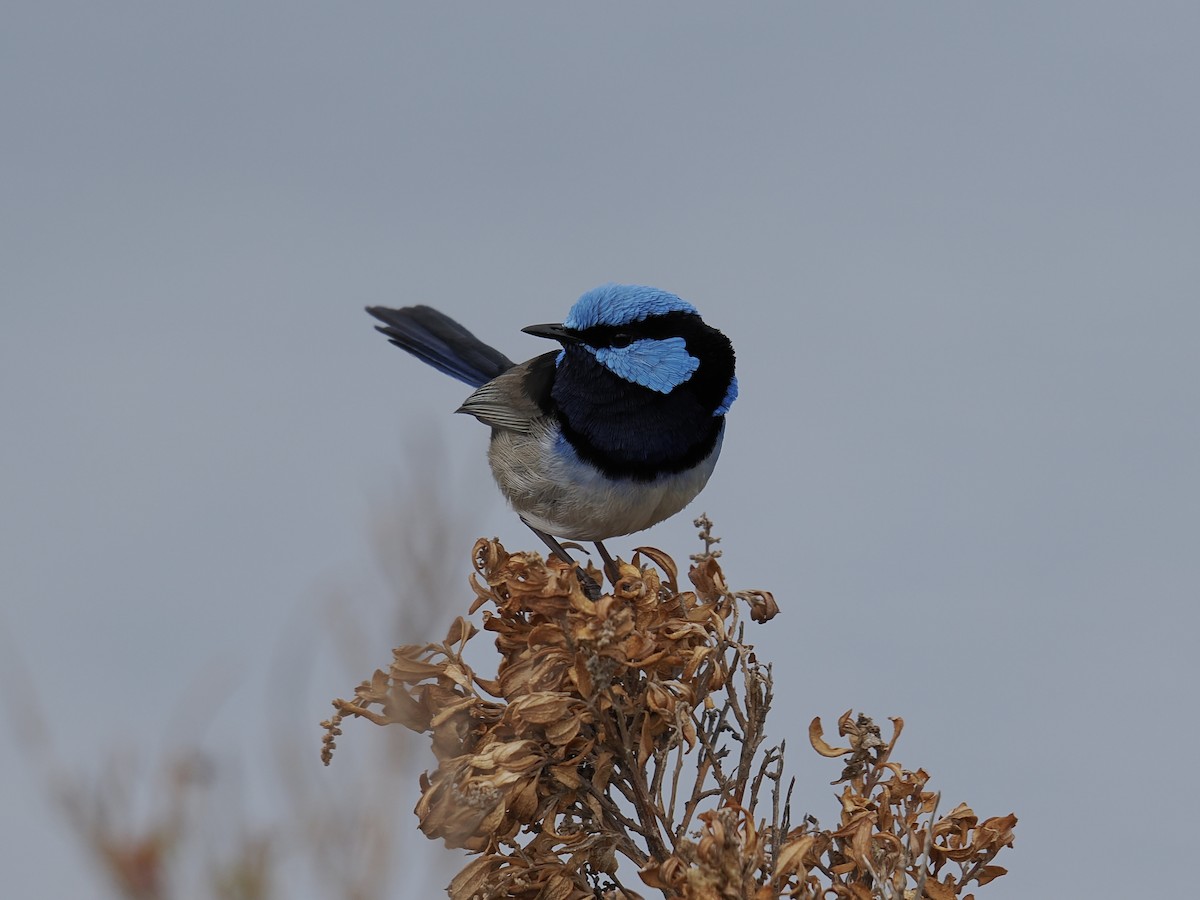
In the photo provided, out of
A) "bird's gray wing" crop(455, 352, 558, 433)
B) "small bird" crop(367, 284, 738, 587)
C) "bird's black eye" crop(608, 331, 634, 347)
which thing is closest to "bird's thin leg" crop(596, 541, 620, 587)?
"small bird" crop(367, 284, 738, 587)

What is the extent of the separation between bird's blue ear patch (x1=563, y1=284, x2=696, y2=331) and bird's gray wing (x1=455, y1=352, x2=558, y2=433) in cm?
33

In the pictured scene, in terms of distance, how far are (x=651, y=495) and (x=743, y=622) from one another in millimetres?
1321

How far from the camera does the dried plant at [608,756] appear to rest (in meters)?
2.54

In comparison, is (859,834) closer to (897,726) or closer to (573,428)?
(897,726)

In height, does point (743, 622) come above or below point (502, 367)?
below

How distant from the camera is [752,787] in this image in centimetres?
253

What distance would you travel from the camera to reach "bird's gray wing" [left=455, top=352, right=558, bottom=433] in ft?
14.5

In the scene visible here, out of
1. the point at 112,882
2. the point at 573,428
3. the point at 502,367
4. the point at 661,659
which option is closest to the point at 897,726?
the point at 661,659

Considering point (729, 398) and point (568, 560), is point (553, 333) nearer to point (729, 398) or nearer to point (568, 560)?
point (729, 398)

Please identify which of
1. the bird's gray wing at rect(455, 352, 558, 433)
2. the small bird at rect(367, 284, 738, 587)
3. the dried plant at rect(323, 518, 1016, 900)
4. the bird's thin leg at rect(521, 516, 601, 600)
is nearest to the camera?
the dried plant at rect(323, 518, 1016, 900)

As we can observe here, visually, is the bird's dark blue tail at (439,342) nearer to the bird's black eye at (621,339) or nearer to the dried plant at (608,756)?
the bird's black eye at (621,339)

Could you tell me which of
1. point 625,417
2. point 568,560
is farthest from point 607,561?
point 568,560

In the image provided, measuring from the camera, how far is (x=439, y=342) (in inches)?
220

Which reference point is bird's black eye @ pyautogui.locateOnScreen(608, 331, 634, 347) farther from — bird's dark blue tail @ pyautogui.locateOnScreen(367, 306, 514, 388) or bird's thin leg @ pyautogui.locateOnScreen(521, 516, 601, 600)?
bird's dark blue tail @ pyautogui.locateOnScreen(367, 306, 514, 388)
